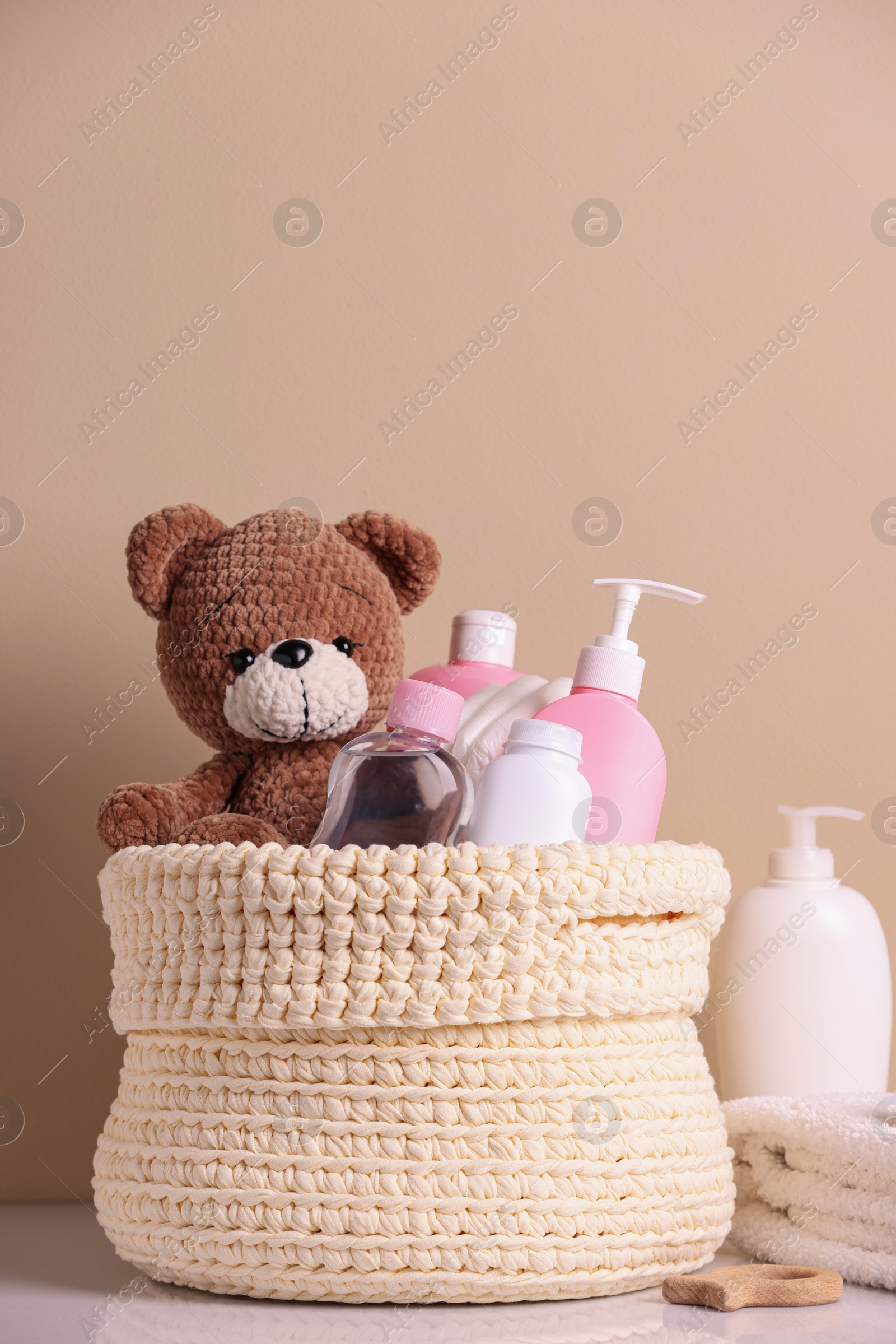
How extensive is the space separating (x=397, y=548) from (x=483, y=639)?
8 cm

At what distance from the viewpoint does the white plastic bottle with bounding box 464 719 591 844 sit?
1.82 ft

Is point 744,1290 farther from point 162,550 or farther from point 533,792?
point 162,550

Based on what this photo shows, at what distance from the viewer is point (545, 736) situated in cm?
56

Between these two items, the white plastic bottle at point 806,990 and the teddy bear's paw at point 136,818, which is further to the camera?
the white plastic bottle at point 806,990

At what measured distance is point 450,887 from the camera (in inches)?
19.3

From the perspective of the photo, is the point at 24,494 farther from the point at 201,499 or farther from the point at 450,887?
the point at 450,887

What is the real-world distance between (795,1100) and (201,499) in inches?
24.5

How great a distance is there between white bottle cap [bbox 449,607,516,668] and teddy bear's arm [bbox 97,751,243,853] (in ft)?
0.60

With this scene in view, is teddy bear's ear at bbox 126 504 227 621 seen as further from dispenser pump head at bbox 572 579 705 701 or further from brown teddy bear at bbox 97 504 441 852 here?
dispenser pump head at bbox 572 579 705 701

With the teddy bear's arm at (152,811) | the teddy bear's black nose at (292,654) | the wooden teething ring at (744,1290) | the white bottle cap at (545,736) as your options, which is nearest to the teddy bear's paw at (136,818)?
the teddy bear's arm at (152,811)

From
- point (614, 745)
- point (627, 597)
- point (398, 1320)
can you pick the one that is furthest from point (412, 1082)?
point (627, 597)

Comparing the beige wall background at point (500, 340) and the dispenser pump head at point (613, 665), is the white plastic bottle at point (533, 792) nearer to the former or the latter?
the dispenser pump head at point (613, 665)

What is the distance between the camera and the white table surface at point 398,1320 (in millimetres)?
473

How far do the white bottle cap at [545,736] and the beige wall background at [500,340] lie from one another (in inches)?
13.0
